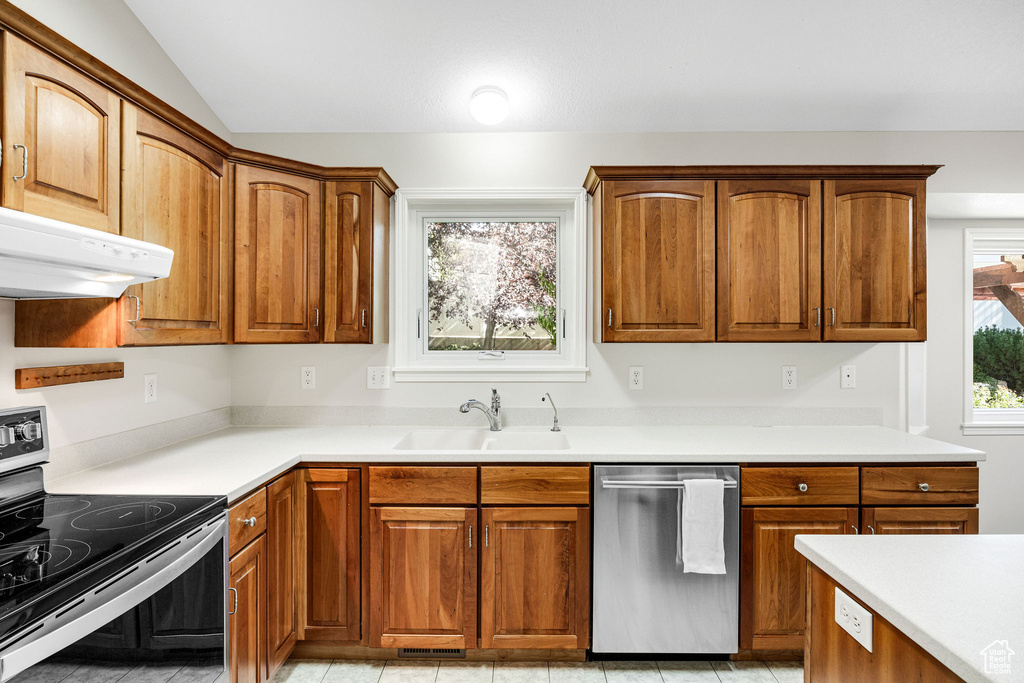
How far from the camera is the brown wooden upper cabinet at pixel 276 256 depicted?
2.24 metres

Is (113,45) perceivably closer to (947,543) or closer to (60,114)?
(60,114)

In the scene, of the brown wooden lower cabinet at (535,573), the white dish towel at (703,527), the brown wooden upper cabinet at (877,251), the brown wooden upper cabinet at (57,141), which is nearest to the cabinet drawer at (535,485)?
the brown wooden lower cabinet at (535,573)

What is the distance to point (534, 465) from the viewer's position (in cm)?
210

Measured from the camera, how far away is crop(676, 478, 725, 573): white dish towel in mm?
2045

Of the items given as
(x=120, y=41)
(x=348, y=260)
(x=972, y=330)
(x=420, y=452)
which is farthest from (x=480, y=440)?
(x=972, y=330)

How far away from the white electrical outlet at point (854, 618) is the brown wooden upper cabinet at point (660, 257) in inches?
57.9

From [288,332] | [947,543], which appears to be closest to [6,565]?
[288,332]

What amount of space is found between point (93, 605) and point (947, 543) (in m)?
1.82

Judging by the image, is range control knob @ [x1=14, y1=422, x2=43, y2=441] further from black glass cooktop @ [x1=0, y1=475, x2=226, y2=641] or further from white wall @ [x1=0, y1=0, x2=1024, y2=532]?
white wall @ [x1=0, y1=0, x2=1024, y2=532]

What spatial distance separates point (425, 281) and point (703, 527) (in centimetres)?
179

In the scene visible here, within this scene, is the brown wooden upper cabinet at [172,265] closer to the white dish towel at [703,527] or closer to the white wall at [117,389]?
the white wall at [117,389]

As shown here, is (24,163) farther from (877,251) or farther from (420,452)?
(877,251)

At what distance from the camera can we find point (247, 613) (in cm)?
174

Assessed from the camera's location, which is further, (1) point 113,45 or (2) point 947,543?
(1) point 113,45
